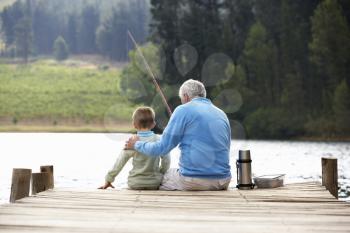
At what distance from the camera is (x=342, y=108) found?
158 feet

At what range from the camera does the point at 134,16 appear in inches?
4845

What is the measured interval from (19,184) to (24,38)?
363ft

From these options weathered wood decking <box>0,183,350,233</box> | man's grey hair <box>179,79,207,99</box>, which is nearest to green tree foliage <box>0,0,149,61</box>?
man's grey hair <box>179,79,207,99</box>

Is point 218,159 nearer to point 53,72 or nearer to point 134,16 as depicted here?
point 53,72

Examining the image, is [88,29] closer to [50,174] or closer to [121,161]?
[50,174]

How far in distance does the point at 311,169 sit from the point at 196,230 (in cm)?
2095

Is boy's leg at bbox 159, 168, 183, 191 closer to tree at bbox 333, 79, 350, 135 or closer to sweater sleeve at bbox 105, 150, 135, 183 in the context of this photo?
sweater sleeve at bbox 105, 150, 135, 183

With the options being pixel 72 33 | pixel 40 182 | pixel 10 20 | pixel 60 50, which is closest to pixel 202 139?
pixel 40 182

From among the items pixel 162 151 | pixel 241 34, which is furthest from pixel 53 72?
pixel 162 151

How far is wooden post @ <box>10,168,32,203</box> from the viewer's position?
8609mm

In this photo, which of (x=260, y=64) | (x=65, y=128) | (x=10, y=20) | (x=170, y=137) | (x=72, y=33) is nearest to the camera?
(x=170, y=137)

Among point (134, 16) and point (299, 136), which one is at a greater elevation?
point (134, 16)

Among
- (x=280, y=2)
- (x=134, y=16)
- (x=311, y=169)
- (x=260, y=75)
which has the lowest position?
(x=311, y=169)

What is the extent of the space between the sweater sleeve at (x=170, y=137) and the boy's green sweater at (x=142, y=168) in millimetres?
291
